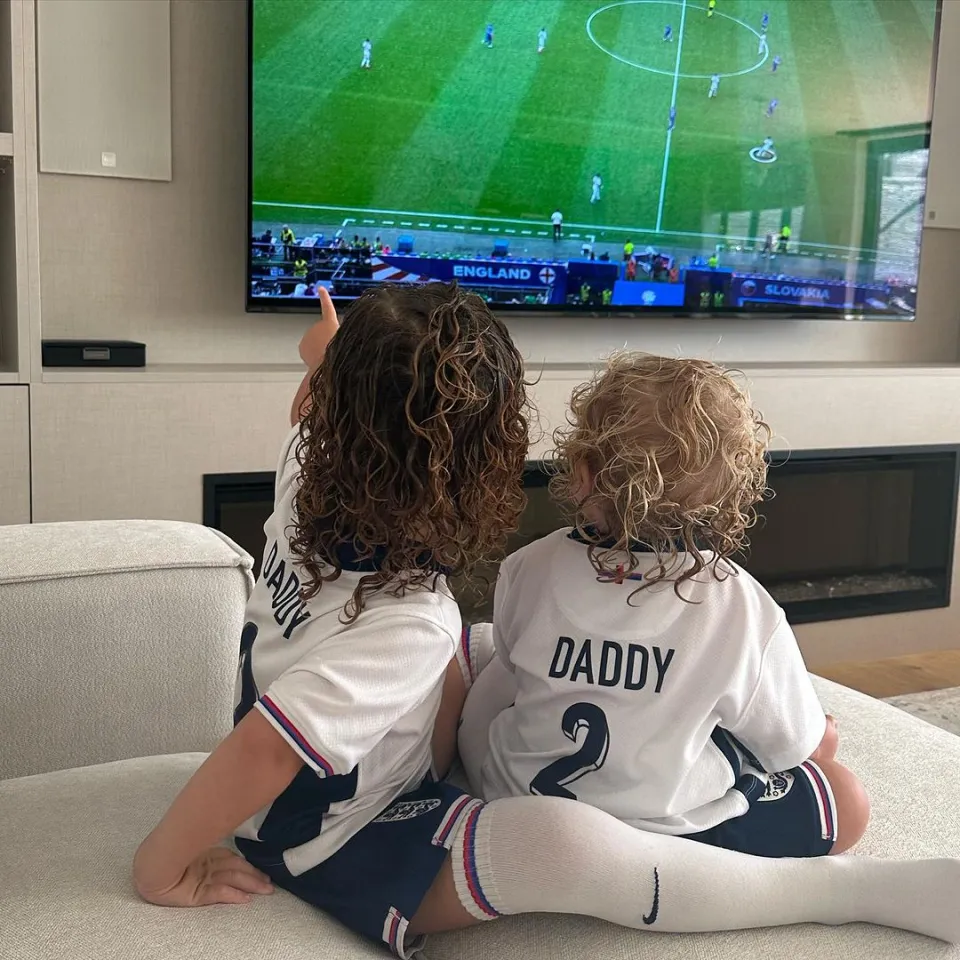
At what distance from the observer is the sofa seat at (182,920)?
937mm

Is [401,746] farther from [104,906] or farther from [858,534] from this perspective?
[858,534]

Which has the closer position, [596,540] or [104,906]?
[104,906]

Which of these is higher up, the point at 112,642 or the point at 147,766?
the point at 112,642

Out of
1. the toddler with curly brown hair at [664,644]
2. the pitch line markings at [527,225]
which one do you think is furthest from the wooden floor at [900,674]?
the toddler with curly brown hair at [664,644]

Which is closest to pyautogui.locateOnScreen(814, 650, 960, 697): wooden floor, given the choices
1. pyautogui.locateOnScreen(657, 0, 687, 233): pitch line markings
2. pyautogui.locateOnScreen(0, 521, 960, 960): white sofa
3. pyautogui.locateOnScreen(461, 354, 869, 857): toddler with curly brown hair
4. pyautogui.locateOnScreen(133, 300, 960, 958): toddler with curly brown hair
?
pyautogui.locateOnScreen(657, 0, 687, 233): pitch line markings

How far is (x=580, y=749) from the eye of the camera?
109 cm

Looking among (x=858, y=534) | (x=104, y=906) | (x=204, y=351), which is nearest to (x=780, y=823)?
(x=104, y=906)

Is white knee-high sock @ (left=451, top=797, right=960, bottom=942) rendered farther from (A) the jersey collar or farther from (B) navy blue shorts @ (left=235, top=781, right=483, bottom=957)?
(A) the jersey collar

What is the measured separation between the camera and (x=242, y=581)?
1.41 meters

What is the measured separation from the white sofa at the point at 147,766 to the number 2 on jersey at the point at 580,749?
126mm

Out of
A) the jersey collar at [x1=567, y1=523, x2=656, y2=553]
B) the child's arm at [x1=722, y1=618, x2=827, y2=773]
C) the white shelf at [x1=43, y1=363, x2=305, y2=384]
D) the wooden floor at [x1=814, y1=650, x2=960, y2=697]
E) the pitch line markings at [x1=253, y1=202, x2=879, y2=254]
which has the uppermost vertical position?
the pitch line markings at [x1=253, y1=202, x2=879, y2=254]

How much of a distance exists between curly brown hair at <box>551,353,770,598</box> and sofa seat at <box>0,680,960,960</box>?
309mm

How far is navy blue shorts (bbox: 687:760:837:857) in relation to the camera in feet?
3.76

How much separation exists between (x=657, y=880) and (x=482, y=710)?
32cm
